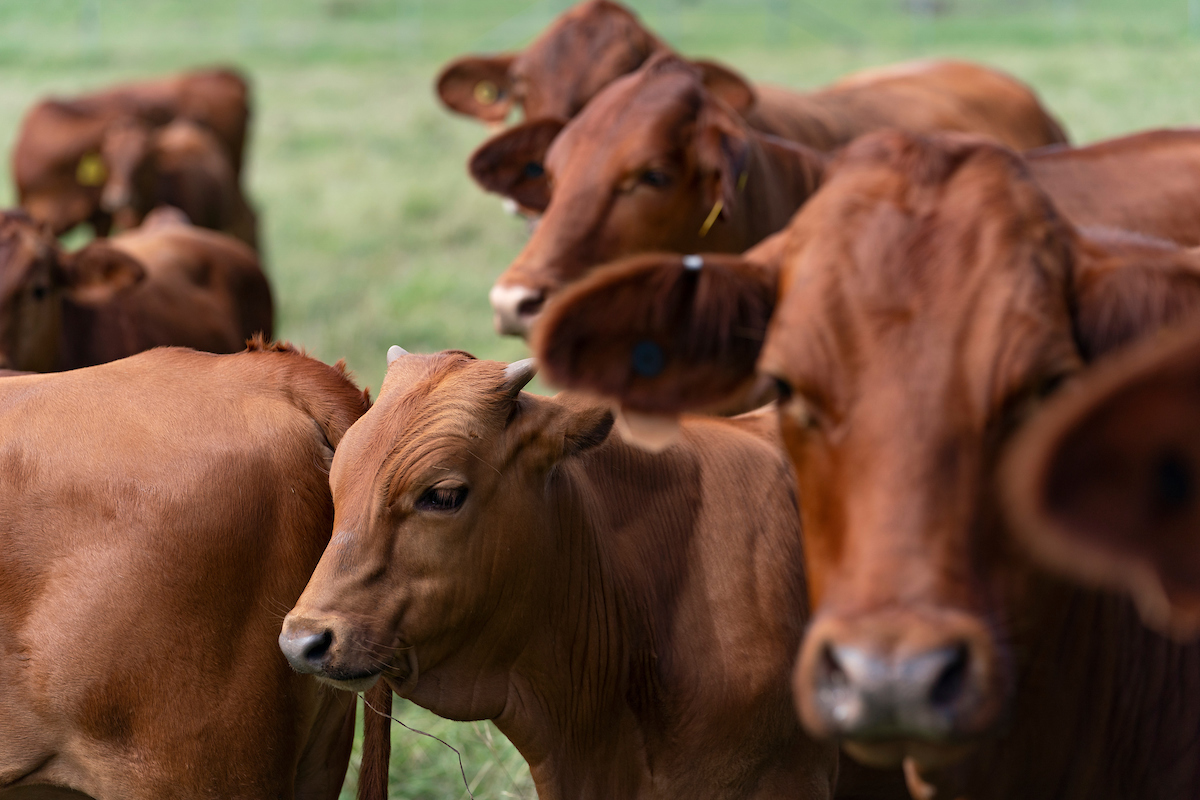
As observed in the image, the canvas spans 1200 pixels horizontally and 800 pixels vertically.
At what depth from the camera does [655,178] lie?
5.39 meters

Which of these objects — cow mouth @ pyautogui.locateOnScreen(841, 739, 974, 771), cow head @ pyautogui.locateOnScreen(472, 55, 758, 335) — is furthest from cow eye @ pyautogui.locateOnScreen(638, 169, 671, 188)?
cow mouth @ pyautogui.locateOnScreen(841, 739, 974, 771)

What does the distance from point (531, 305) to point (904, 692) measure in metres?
3.09

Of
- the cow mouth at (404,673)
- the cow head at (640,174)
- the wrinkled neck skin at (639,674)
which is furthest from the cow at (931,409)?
the cow head at (640,174)

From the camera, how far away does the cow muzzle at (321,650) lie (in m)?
3.10

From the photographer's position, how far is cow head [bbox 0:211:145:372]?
21.7 feet

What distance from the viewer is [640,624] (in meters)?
3.64

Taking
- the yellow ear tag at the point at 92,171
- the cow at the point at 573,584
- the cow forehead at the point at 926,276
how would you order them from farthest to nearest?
the yellow ear tag at the point at 92,171 → the cow at the point at 573,584 → the cow forehead at the point at 926,276

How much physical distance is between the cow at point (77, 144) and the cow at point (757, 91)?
16.6 ft

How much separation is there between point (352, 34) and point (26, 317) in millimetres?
25500

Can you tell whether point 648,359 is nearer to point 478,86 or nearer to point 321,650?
point 321,650

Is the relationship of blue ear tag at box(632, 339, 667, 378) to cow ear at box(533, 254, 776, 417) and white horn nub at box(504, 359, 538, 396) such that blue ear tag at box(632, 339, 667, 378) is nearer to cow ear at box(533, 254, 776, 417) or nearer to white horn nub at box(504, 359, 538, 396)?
cow ear at box(533, 254, 776, 417)

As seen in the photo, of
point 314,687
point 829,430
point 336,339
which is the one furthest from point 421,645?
point 336,339

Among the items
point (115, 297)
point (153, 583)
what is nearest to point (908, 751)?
point (153, 583)

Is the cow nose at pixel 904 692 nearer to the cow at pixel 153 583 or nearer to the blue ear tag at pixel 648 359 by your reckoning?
the blue ear tag at pixel 648 359
